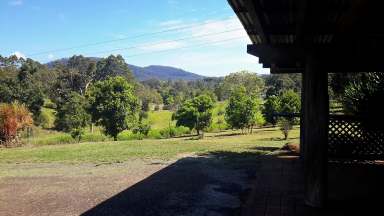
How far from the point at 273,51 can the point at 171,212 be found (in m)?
3.15

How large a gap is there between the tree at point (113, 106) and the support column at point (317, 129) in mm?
28090

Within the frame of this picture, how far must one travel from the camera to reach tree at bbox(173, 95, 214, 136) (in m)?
40.5

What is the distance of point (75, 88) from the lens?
88438 mm

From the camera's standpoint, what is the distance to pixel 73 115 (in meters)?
44.1

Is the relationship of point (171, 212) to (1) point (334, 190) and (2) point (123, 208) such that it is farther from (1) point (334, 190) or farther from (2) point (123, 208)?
(1) point (334, 190)

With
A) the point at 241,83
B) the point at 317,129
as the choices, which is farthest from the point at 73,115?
the point at 241,83

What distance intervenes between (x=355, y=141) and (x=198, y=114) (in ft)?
96.0

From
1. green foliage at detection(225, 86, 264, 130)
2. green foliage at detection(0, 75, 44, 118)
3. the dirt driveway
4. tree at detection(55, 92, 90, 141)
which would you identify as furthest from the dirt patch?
green foliage at detection(0, 75, 44, 118)

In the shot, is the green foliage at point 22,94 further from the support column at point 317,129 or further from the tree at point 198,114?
the support column at point 317,129

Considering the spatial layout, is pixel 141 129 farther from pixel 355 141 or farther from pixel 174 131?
pixel 355 141

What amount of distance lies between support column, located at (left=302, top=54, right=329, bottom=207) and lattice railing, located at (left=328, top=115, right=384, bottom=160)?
5042 millimetres

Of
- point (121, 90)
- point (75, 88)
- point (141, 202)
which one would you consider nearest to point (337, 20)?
point (141, 202)

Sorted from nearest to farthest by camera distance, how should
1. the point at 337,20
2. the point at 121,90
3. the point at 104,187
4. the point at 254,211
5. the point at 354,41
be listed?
the point at 337,20 < the point at 254,211 < the point at 354,41 < the point at 104,187 < the point at 121,90

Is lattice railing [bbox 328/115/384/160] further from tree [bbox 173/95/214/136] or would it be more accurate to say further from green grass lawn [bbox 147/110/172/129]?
green grass lawn [bbox 147/110/172/129]
